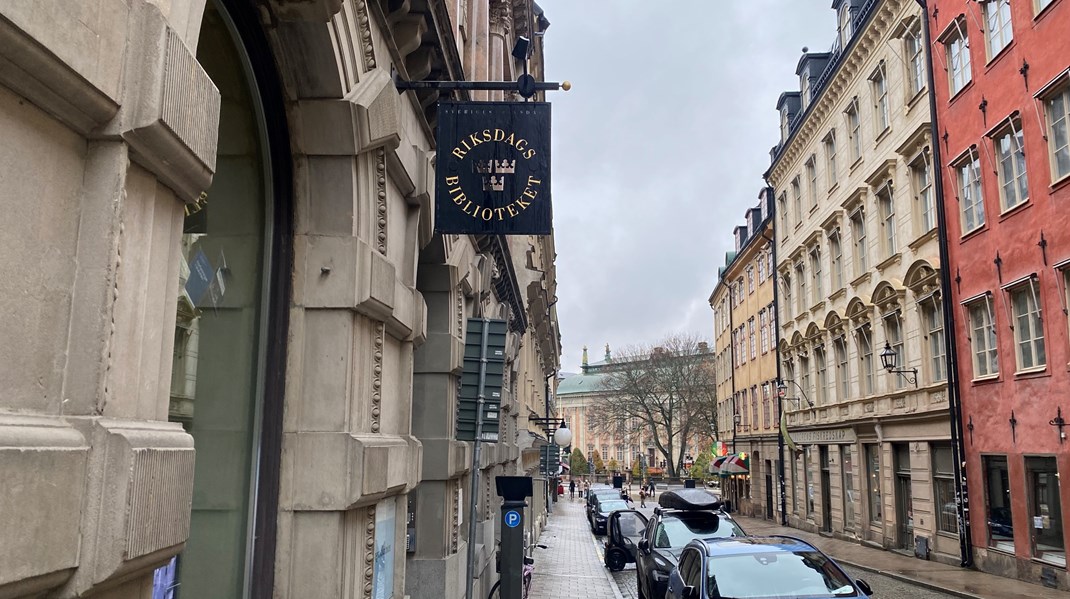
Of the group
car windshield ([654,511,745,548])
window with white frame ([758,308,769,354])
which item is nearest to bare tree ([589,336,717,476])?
window with white frame ([758,308,769,354])

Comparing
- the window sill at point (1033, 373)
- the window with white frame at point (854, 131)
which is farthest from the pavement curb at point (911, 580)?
the window with white frame at point (854, 131)

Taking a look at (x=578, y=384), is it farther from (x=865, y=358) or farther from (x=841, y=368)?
(x=865, y=358)

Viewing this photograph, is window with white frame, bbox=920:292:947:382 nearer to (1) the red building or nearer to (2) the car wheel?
(1) the red building

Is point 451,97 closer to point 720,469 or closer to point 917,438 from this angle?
point 917,438

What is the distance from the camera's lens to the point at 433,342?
9680 millimetres

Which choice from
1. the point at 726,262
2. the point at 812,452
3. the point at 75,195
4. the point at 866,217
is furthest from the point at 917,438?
the point at 726,262

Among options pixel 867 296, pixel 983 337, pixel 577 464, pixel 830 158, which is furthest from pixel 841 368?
pixel 577 464

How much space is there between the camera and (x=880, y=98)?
27.2 metres

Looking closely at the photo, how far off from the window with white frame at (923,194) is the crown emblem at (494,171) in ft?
63.5

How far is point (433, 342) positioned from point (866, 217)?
2224 centimetres

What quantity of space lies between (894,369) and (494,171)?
810 inches

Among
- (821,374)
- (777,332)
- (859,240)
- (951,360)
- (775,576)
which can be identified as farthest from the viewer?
(777,332)

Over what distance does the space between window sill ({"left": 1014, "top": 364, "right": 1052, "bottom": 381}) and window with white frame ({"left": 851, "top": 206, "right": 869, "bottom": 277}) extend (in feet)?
33.4

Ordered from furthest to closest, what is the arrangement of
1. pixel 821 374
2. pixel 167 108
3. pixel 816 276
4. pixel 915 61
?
pixel 816 276, pixel 821 374, pixel 915 61, pixel 167 108
